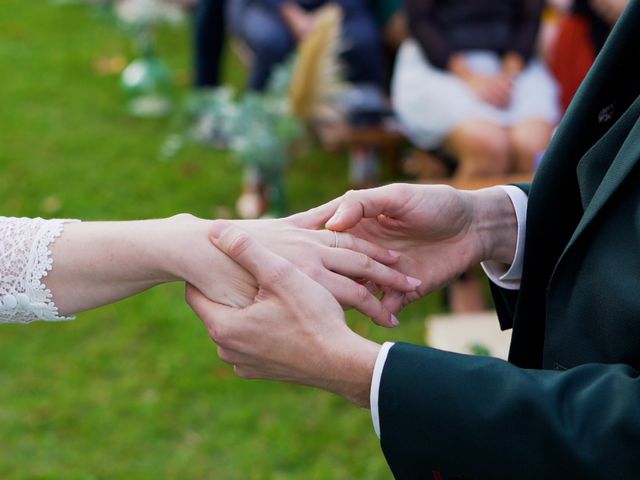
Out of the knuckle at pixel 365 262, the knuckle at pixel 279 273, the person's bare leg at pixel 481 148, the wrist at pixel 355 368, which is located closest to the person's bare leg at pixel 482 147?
the person's bare leg at pixel 481 148

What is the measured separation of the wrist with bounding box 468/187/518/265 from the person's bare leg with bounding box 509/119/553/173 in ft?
8.36

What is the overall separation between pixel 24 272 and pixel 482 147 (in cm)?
298

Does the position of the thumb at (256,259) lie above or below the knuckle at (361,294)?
above

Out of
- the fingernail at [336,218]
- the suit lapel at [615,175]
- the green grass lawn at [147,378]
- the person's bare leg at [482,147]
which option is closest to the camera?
the suit lapel at [615,175]

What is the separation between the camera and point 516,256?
1799 millimetres

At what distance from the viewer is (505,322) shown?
1.88m

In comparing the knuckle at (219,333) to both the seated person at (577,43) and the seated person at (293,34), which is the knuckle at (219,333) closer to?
the seated person at (577,43)

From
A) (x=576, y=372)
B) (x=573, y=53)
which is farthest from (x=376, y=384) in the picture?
(x=573, y=53)

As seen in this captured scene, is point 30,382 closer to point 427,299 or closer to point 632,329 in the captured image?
point 427,299

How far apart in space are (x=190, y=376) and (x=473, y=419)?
8.04 ft

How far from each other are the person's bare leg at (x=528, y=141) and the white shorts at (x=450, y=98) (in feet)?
0.17

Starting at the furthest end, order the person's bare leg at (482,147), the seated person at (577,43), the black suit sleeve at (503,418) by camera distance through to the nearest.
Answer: the seated person at (577,43)
the person's bare leg at (482,147)
the black suit sleeve at (503,418)

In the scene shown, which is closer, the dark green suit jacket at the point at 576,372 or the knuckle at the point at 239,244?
the dark green suit jacket at the point at 576,372

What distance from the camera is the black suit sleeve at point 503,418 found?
3.99ft
